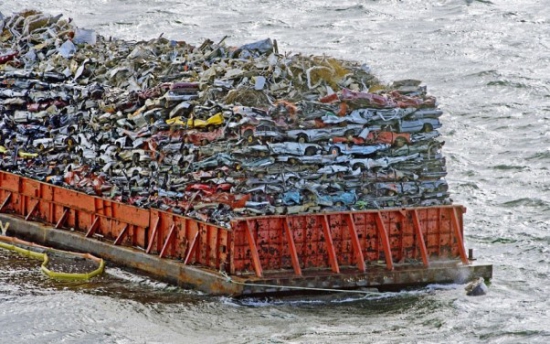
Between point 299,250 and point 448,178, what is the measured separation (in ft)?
45.2

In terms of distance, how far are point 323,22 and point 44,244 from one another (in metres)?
30.0

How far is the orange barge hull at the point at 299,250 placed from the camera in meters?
30.1

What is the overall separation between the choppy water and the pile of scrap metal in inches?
94.1

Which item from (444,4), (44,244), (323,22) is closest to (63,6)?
(323,22)

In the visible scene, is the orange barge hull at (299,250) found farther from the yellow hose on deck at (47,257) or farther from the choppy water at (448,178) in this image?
the yellow hose on deck at (47,257)

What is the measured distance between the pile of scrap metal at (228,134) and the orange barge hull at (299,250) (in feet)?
1.14

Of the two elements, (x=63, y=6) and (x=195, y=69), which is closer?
(x=195, y=69)

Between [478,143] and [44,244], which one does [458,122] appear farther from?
[44,244]

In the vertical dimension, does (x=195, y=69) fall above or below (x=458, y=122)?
above

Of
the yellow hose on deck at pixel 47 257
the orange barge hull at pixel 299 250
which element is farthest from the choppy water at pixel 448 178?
the orange barge hull at pixel 299 250

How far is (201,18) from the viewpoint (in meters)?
63.7

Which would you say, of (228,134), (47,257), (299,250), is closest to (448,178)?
(299,250)

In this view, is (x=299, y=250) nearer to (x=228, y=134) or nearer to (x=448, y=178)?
(x=228, y=134)

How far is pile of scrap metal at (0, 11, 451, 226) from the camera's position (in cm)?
3044
